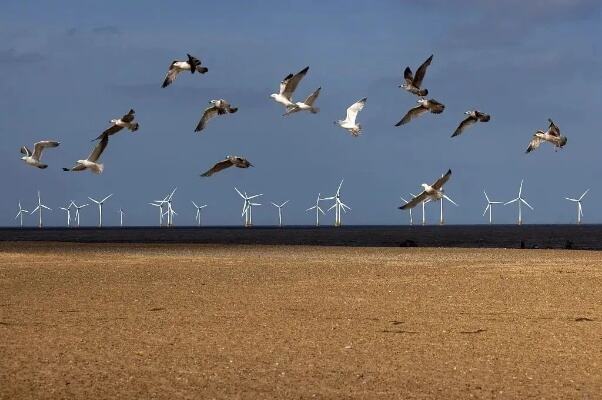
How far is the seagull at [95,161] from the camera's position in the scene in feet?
118

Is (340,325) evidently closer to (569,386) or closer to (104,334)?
(104,334)

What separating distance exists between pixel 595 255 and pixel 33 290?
32122mm

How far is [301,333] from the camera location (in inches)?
926

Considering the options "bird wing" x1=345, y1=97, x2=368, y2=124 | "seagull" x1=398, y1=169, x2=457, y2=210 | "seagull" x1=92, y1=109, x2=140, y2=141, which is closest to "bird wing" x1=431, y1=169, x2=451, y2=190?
"seagull" x1=398, y1=169, x2=457, y2=210

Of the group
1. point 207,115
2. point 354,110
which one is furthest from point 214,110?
point 354,110

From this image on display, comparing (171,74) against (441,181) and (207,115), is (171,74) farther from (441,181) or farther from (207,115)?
(441,181)

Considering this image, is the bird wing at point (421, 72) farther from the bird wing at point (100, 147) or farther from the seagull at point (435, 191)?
the bird wing at point (100, 147)

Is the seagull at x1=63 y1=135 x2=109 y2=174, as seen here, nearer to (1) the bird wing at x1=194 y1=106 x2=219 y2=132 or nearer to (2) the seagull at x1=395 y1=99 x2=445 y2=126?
(1) the bird wing at x1=194 y1=106 x2=219 y2=132

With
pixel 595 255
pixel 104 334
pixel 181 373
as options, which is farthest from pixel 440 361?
pixel 595 255

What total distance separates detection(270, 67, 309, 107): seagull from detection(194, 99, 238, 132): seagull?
1.76 meters

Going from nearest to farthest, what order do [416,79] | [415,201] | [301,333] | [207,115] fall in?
[301,333], [415,201], [416,79], [207,115]

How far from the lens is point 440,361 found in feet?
65.3

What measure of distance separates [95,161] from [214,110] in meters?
4.46

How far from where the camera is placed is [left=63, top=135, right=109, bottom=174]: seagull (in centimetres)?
3600
